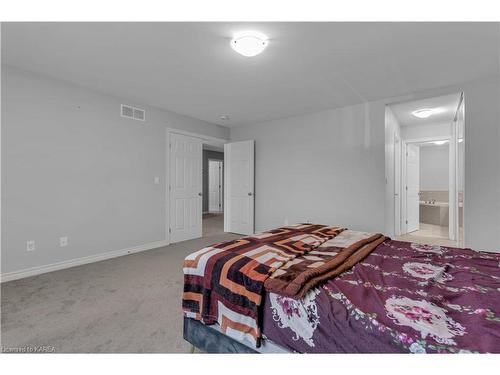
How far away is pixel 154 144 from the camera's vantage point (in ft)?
14.0

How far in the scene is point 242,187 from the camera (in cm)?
546

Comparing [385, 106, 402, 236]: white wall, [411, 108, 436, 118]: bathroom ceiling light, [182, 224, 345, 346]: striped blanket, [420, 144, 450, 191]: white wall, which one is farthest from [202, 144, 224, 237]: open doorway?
[182, 224, 345, 346]: striped blanket

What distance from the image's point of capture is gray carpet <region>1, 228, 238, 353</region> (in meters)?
1.71

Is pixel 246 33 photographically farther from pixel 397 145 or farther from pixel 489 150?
pixel 397 145

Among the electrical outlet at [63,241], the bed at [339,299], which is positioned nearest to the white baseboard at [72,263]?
the electrical outlet at [63,241]

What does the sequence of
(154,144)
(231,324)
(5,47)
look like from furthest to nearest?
(154,144) → (5,47) → (231,324)

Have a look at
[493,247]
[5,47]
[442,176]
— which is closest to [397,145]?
[493,247]

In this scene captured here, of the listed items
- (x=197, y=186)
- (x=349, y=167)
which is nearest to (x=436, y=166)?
(x=349, y=167)

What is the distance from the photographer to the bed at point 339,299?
0.94m

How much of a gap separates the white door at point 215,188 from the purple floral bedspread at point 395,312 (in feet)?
27.2

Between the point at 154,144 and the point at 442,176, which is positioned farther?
the point at 442,176

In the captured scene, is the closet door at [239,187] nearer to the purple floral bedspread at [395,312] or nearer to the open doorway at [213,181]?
the open doorway at [213,181]

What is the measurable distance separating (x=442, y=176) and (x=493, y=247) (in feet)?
15.6

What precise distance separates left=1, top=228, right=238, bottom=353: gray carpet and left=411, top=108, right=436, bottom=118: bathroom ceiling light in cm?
475
